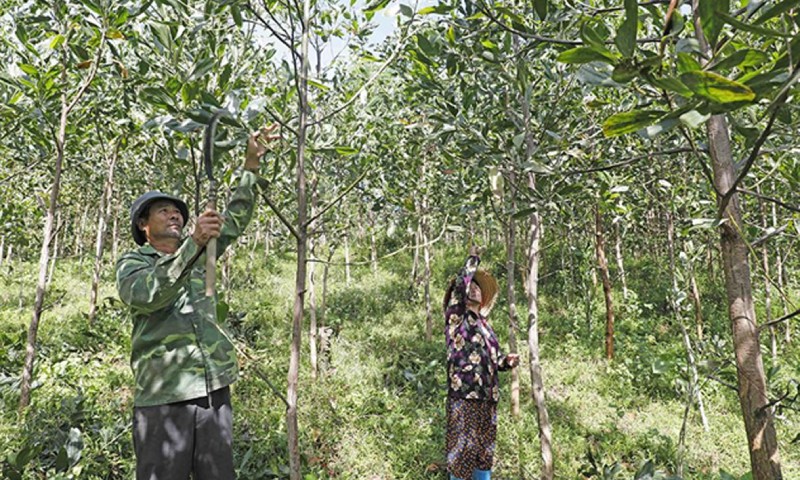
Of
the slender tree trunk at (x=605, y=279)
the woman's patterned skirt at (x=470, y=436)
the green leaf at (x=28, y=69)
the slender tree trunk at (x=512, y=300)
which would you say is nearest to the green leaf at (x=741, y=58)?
the woman's patterned skirt at (x=470, y=436)

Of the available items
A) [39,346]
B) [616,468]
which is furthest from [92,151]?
[616,468]

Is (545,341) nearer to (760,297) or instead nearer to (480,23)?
(760,297)

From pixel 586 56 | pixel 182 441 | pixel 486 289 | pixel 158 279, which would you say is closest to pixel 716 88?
pixel 586 56

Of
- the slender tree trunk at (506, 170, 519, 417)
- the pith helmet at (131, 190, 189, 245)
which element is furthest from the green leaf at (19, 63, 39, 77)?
the slender tree trunk at (506, 170, 519, 417)

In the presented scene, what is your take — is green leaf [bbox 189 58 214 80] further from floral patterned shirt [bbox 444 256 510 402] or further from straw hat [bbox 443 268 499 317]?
straw hat [bbox 443 268 499 317]

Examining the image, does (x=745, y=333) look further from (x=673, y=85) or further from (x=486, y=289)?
(x=486, y=289)

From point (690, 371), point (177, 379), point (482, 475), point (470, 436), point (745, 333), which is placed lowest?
point (482, 475)

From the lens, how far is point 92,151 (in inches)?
342

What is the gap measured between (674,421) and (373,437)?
3538 mm

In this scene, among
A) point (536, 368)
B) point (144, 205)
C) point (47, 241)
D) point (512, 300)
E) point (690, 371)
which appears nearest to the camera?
point (144, 205)

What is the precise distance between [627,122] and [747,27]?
7.9 inches

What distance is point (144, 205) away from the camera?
7.11ft

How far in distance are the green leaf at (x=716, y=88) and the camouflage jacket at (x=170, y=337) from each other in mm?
1497

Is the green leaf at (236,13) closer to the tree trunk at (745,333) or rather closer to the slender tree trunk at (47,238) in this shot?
the tree trunk at (745,333)
